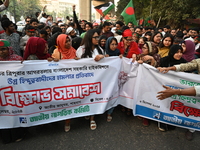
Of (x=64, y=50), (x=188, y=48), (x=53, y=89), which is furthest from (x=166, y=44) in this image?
(x=53, y=89)

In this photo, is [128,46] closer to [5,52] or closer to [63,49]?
[63,49]

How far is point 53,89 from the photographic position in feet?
7.88

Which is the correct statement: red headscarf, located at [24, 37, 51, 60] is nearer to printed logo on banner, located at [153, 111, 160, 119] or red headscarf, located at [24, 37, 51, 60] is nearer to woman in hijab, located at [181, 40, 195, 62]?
printed logo on banner, located at [153, 111, 160, 119]

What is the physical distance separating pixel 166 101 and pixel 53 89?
188 centimetres

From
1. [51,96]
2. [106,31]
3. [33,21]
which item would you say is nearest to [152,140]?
[51,96]

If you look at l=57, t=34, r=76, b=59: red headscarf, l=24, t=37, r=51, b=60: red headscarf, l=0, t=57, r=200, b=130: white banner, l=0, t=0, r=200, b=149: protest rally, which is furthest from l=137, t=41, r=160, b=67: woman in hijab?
l=24, t=37, r=51, b=60: red headscarf

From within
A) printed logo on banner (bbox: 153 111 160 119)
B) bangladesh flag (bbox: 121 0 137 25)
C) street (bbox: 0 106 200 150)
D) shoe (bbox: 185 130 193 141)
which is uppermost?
bangladesh flag (bbox: 121 0 137 25)

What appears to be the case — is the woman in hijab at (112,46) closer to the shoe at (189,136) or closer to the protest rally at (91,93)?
the protest rally at (91,93)

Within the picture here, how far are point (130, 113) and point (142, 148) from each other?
92 cm

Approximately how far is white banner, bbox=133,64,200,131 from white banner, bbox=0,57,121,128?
1.63 ft

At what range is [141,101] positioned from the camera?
2729 mm

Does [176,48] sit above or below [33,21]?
below

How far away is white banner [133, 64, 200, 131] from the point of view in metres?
2.38

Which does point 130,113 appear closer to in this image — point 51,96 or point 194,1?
point 51,96
